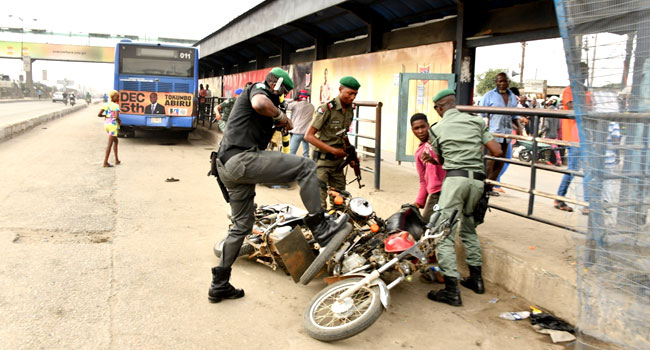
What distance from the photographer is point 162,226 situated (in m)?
5.50

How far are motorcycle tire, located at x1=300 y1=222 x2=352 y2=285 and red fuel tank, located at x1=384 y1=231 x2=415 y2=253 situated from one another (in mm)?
294

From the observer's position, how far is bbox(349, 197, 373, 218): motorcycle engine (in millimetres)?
3773

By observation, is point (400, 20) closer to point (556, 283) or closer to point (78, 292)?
point (556, 283)

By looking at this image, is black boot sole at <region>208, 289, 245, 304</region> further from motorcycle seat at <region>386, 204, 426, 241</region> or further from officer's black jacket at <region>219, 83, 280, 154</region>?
motorcycle seat at <region>386, 204, 426, 241</region>

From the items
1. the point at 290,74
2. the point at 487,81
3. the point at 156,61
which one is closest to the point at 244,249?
the point at 156,61

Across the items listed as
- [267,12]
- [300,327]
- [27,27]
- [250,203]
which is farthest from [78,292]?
[27,27]

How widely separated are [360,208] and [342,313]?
90 centimetres

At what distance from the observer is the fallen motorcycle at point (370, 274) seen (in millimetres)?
3053

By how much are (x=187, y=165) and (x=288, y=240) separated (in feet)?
23.7

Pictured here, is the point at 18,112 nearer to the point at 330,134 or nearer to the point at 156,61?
the point at 156,61

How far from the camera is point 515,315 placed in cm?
359

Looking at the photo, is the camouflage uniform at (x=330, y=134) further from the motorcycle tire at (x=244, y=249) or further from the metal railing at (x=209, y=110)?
the metal railing at (x=209, y=110)

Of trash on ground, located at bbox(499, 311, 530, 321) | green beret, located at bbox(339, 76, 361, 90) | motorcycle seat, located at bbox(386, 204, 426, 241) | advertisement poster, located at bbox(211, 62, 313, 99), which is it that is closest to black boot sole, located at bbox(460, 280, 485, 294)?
trash on ground, located at bbox(499, 311, 530, 321)

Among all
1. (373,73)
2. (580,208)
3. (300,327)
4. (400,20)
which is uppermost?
(400,20)
